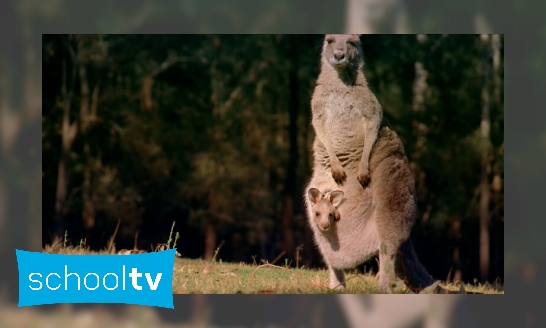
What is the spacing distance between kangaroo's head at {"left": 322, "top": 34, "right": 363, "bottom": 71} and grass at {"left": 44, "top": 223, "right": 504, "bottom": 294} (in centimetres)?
199

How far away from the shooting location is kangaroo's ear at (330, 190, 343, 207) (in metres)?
7.12

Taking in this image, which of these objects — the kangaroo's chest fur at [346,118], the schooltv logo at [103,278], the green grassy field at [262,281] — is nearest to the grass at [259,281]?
the green grassy field at [262,281]

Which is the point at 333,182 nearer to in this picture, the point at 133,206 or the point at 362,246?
the point at 362,246

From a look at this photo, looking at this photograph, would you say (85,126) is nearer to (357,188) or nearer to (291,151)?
(291,151)

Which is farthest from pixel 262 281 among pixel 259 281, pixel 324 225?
pixel 324 225

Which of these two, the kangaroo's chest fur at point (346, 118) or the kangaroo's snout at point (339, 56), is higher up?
the kangaroo's snout at point (339, 56)

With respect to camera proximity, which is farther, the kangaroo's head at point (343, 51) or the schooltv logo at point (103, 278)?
the kangaroo's head at point (343, 51)

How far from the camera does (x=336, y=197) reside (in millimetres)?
7133

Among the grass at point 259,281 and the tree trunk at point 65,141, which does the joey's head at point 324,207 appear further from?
the tree trunk at point 65,141

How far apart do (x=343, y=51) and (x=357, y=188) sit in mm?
1303

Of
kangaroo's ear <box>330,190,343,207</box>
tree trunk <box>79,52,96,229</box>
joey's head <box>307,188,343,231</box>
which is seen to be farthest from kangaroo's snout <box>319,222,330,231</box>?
tree trunk <box>79,52,96,229</box>

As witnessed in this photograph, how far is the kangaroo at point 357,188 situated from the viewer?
6.97 meters

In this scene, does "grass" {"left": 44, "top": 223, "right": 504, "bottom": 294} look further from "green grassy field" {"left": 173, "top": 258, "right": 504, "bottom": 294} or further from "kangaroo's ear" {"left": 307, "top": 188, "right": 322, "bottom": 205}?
"kangaroo's ear" {"left": 307, "top": 188, "right": 322, "bottom": 205}

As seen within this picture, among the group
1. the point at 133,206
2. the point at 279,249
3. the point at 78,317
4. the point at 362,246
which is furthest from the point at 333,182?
the point at 133,206
